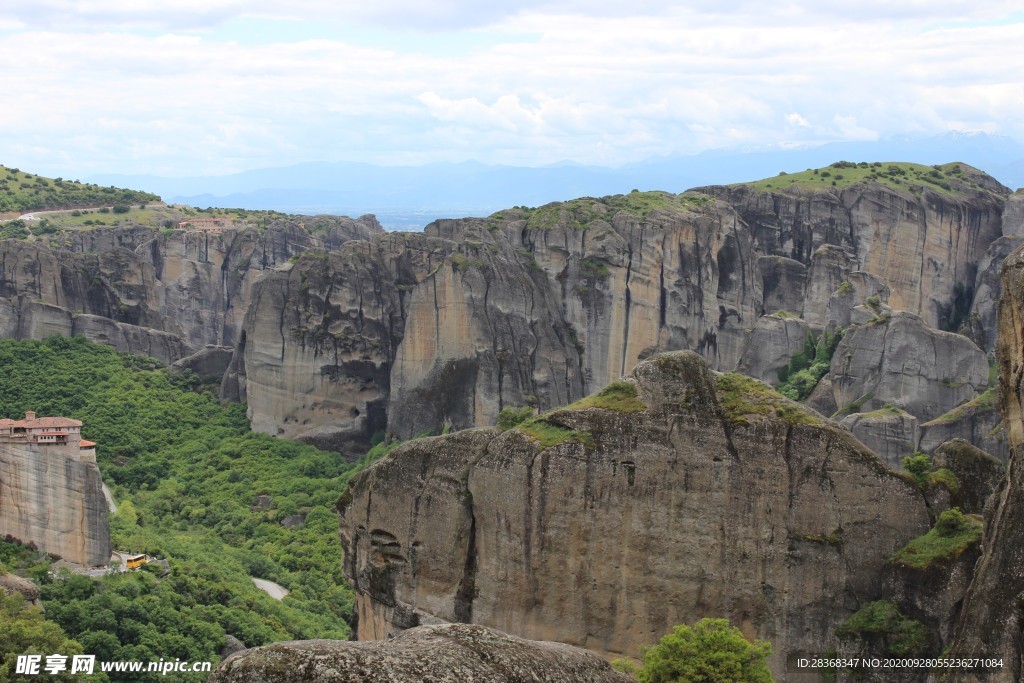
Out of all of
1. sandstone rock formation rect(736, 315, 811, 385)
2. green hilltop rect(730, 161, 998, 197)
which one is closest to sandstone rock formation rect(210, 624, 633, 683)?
sandstone rock formation rect(736, 315, 811, 385)

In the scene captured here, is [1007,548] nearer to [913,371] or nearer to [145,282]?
[913,371]

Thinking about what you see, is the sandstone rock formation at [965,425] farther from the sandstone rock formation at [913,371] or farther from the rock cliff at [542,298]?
the rock cliff at [542,298]

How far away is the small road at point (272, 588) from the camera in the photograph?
5403 cm

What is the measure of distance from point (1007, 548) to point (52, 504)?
99.6 ft

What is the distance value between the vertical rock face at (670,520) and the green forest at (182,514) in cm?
1133

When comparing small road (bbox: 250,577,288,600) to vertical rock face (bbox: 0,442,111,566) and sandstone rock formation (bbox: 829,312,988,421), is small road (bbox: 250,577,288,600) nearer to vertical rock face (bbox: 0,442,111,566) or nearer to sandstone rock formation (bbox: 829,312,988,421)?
vertical rock face (bbox: 0,442,111,566)

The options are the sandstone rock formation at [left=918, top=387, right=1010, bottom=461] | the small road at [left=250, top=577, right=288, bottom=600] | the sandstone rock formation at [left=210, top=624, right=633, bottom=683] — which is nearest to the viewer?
the sandstone rock formation at [left=210, top=624, right=633, bottom=683]

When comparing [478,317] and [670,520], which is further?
[478,317]

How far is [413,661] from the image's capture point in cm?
1836

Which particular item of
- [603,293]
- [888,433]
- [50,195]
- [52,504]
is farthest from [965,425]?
[50,195]

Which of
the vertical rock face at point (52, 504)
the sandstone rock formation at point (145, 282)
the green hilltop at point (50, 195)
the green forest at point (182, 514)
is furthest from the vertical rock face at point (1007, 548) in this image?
the green hilltop at point (50, 195)

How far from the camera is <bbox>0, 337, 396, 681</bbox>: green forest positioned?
139ft

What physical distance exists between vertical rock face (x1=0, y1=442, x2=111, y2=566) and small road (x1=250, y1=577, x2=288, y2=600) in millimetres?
9218

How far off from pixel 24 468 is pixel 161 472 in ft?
80.9
